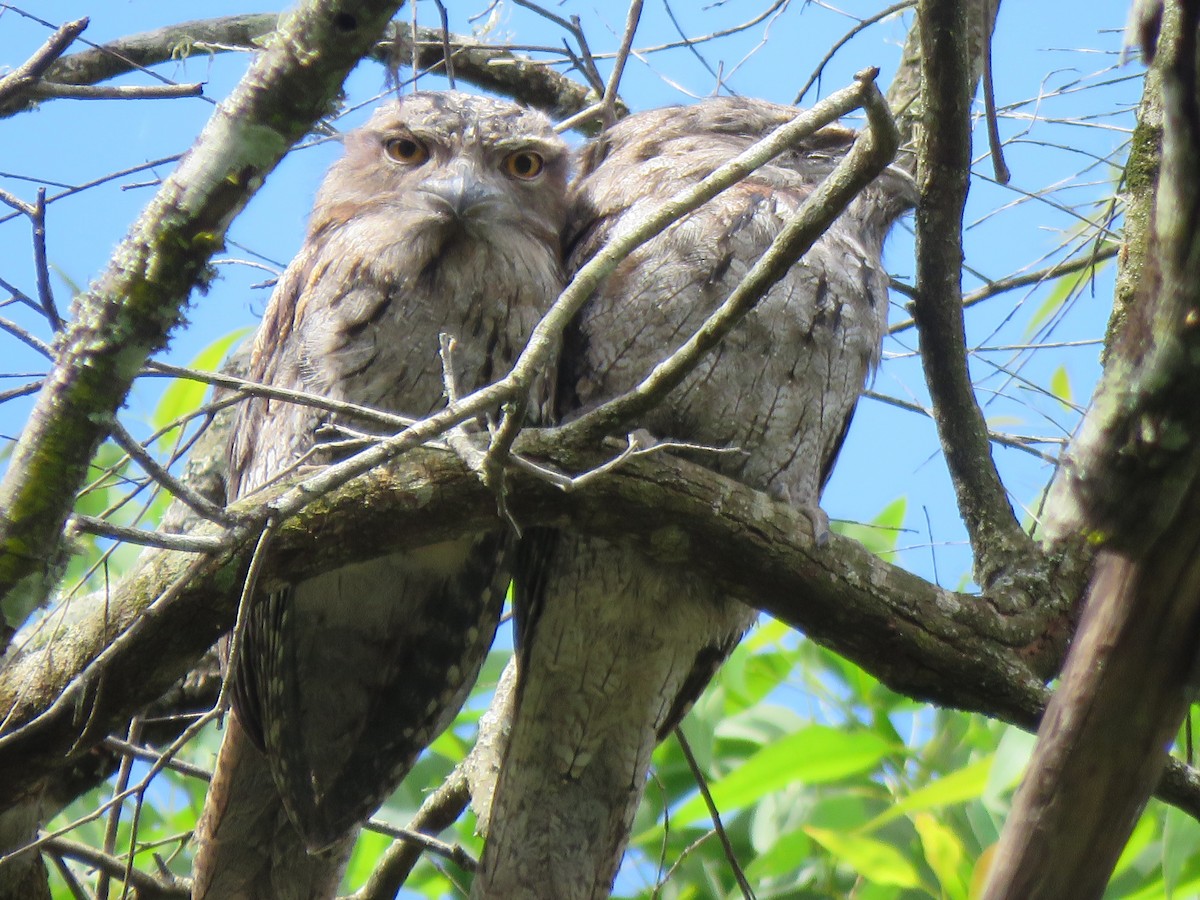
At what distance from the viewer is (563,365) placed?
10.5ft

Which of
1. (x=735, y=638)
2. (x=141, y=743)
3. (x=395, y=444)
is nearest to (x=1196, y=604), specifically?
(x=395, y=444)

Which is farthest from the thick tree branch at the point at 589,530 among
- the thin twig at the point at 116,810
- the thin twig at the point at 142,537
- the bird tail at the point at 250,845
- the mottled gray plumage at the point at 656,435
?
the bird tail at the point at 250,845

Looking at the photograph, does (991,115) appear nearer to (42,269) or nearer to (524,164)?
(524,164)

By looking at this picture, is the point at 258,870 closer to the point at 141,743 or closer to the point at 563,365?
the point at 141,743

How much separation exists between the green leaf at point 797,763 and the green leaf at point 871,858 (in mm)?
203

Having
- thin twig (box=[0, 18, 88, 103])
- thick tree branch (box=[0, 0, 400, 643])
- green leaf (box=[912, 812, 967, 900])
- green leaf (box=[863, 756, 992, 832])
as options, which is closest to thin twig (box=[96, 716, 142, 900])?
thick tree branch (box=[0, 0, 400, 643])

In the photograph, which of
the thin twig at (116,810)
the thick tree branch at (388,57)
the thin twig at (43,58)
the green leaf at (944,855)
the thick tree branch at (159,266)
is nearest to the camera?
the thick tree branch at (159,266)

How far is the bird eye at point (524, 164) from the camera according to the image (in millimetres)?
3223

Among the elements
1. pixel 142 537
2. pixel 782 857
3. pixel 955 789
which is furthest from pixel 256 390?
pixel 782 857

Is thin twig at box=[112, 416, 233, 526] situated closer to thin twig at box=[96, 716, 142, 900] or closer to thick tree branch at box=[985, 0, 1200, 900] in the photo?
thick tree branch at box=[985, 0, 1200, 900]

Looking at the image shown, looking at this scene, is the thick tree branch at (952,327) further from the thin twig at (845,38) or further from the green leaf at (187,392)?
the green leaf at (187,392)

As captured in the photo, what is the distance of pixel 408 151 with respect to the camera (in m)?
3.24

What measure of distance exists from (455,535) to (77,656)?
0.68 metres

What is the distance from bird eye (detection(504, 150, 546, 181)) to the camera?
3223 millimetres
